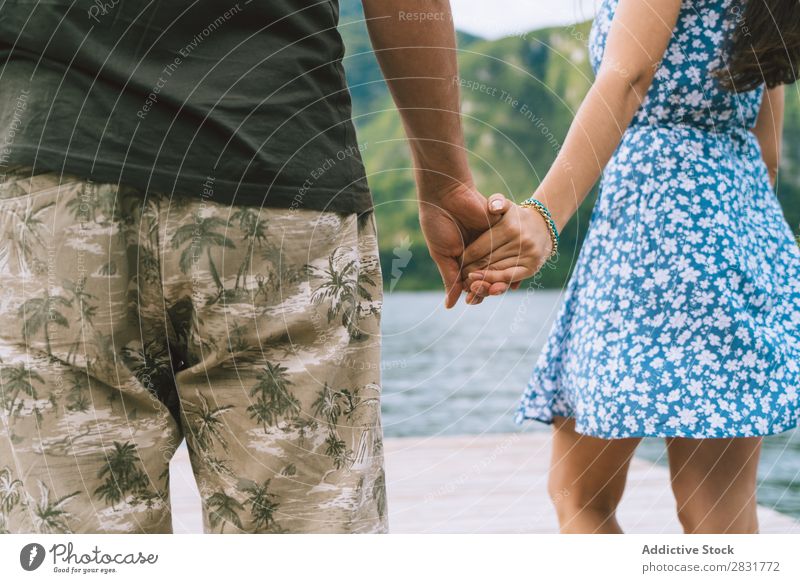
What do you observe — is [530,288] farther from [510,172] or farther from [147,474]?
[147,474]

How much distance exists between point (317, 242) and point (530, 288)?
0.85 m

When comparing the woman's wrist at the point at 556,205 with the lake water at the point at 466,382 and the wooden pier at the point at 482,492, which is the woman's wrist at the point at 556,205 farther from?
the wooden pier at the point at 482,492

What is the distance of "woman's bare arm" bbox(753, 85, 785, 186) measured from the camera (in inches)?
61.4

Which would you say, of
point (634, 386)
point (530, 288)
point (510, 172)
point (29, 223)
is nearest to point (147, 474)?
point (29, 223)

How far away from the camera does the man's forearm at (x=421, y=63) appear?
3.17ft

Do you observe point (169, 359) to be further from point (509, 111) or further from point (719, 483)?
point (509, 111)

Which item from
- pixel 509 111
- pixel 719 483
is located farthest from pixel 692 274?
pixel 509 111

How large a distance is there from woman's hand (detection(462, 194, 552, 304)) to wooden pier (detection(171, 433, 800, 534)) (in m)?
1.07

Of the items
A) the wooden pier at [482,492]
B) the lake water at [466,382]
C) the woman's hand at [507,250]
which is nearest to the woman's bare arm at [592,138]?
the woman's hand at [507,250]

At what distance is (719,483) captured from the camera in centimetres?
144

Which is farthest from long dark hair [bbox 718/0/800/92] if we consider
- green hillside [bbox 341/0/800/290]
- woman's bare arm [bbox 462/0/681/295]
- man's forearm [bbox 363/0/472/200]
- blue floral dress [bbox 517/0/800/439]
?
man's forearm [bbox 363/0/472/200]

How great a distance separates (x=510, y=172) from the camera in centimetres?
179

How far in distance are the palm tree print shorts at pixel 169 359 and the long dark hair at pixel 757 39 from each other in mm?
813

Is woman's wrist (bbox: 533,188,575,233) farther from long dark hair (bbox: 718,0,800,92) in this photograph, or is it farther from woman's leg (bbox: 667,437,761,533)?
woman's leg (bbox: 667,437,761,533)
